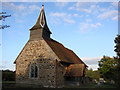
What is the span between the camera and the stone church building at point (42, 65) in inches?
926

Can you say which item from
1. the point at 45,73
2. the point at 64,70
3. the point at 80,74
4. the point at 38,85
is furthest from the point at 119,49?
the point at 38,85

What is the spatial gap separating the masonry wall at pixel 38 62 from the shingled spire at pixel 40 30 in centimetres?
124

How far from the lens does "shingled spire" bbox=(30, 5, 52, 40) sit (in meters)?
26.0

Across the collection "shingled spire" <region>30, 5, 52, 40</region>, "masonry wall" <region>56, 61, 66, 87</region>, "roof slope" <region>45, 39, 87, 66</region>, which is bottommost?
"masonry wall" <region>56, 61, 66, 87</region>

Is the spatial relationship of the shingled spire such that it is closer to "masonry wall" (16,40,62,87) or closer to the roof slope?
"masonry wall" (16,40,62,87)

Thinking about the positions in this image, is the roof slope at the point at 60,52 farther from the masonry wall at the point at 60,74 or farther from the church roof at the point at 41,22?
the church roof at the point at 41,22

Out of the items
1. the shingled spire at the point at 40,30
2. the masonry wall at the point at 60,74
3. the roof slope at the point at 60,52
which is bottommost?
the masonry wall at the point at 60,74

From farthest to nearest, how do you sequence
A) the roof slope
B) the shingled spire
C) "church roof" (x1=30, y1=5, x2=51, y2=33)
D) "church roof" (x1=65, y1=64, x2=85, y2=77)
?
1. "church roof" (x1=30, y1=5, x2=51, y2=33)
2. the shingled spire
3. the roof slope
4. "church roof" (x1=65, y1=64, x2=85, y2=77)

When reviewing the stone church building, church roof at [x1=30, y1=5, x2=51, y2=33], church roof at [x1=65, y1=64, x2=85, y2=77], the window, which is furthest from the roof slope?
the window

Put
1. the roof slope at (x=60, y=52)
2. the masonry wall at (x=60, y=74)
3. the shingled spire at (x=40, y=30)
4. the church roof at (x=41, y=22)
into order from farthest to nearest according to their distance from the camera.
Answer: the church roof at (x=41, y=22) < the shingled spire at (x=40, y=30) < the roof slope at (x=60, y=52) < the masonry wall at (x=60, y=74)

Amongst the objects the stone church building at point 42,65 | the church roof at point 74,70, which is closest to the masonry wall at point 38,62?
the stone church building at point 42,65

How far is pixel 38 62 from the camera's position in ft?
81.6

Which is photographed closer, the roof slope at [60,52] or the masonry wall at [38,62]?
the masonry wall at [38,62]

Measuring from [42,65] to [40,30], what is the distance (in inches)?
272
